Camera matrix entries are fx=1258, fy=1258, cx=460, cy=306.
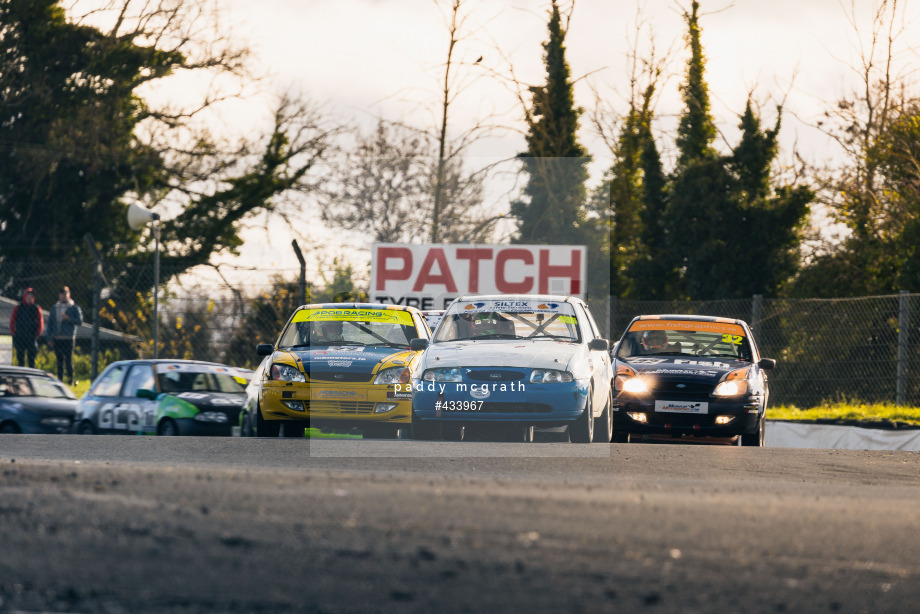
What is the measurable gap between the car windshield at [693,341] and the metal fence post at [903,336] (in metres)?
3.86

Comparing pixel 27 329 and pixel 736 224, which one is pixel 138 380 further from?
pixel 736 224

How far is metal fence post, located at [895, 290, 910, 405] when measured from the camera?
17.6 meters

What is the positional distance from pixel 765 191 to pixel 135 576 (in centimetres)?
2674

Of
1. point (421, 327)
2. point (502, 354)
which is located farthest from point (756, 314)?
point (502, 354)

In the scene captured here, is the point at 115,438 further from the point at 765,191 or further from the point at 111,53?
the point at 111,53

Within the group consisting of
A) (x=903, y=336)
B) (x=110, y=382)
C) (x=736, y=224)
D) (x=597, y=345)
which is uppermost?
(x=736, y=224)

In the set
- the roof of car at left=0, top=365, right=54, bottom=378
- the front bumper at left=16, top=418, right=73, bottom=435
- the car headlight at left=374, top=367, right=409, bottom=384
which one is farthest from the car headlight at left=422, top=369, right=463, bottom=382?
the roof of car at left=0, top=365, right=54, bottom=378

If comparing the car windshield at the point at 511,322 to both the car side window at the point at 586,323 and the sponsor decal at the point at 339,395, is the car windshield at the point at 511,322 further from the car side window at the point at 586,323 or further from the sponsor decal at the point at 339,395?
the sponsor decal at the point at 339,395

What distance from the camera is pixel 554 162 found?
108 ft

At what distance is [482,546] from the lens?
5672 millimetres

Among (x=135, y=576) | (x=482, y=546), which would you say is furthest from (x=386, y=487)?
(x=135, y=576)

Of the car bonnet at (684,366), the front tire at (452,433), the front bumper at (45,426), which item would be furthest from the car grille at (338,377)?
the front bumper at (45,426)

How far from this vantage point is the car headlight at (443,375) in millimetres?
11695

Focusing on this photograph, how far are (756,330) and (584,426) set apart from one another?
914 centimetres
